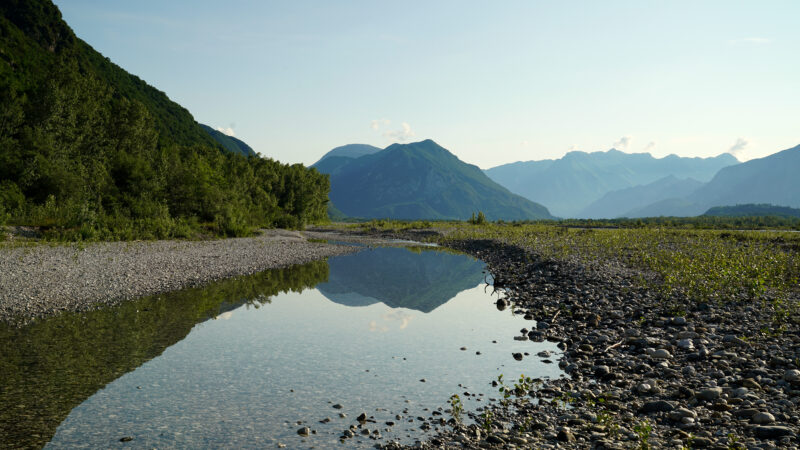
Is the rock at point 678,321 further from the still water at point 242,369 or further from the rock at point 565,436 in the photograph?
the rock at point 565,436

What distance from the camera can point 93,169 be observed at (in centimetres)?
4978

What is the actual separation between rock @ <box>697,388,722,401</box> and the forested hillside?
45359 millimetres

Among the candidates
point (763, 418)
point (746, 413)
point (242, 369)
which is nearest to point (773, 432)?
point (763, 418)

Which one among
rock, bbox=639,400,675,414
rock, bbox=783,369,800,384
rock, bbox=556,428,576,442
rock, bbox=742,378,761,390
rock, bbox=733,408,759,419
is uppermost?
rock, bbox=783,369,800,384

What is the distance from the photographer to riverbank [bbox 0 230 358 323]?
1984 centimetres

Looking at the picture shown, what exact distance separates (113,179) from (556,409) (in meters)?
56.9

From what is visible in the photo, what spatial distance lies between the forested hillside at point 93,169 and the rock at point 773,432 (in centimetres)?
4645

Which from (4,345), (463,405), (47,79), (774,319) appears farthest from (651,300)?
(47,79)

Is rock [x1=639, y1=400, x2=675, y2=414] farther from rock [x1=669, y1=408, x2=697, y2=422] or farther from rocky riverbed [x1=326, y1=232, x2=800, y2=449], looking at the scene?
rock [x1=669, y1=408, x2=697, y2=422]

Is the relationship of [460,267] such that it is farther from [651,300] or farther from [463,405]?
[463,405]

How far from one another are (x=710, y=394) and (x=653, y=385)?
1275 mm

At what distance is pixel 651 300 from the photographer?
800 inches

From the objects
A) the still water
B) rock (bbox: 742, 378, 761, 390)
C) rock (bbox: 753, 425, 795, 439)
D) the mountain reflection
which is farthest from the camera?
rock (bbox: 742, 378, 761, 390)

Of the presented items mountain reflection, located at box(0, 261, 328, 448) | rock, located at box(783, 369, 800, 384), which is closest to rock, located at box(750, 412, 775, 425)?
rock, located at box(783, 369, 800, 384)
